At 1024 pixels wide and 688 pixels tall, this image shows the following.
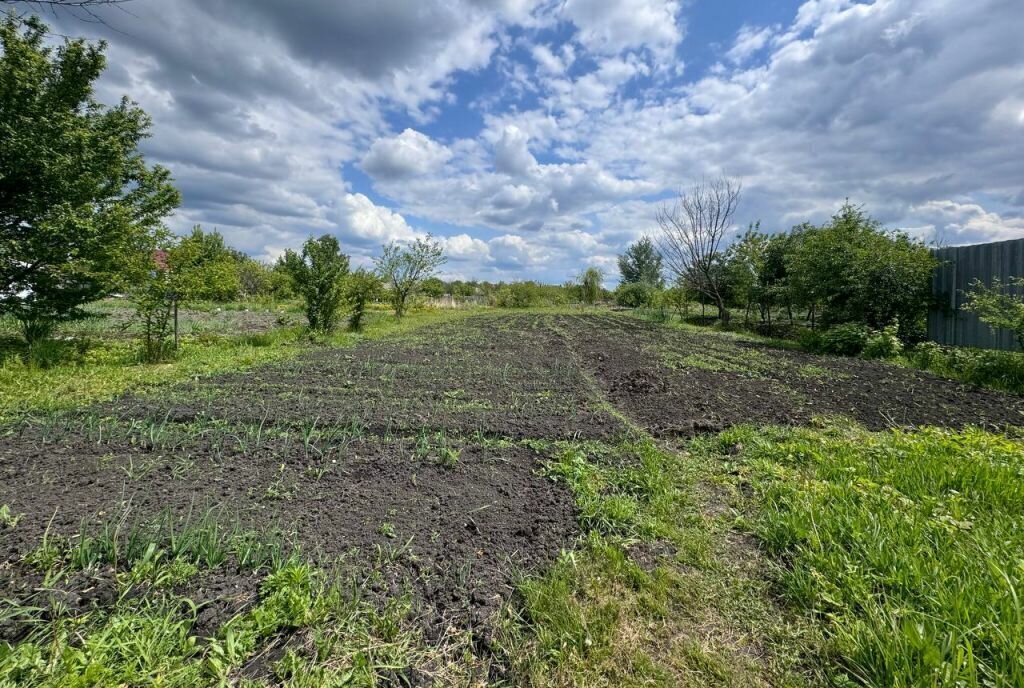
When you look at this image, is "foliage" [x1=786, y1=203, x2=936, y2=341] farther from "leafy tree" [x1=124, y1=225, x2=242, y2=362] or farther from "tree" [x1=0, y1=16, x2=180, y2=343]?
"tree" [x1=0, y1=16, x2=180, y2=343]

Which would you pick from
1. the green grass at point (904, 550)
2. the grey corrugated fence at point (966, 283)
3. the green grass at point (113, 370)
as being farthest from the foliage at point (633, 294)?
the green grass at point (904, 550)

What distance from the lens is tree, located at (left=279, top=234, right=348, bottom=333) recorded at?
1201cm

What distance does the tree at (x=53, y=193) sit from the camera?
6898 mm

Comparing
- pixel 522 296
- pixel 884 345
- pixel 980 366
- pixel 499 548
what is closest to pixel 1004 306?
pixel 884 345

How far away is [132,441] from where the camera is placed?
3.48 m

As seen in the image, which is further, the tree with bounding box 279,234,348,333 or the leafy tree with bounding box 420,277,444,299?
the leafy tree with bounding box 420,277,444,299

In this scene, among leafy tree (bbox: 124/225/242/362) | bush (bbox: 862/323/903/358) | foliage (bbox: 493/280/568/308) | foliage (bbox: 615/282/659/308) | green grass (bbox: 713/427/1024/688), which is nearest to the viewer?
green grass (bbox: 713/427/1024/688)

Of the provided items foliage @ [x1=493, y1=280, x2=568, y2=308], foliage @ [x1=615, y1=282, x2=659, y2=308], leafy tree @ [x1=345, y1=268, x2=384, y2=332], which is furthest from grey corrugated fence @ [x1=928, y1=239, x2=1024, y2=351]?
foliage @ [x1=493, y1=280, x2=568, y2=308]

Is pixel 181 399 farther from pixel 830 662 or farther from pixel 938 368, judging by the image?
pixel 938 368

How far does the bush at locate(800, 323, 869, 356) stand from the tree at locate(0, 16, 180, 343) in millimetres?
15692

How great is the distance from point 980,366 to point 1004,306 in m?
2.14

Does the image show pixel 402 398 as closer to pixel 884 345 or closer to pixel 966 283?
pixel 884 345

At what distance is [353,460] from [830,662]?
3.13 metres

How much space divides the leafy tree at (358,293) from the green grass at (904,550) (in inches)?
495
